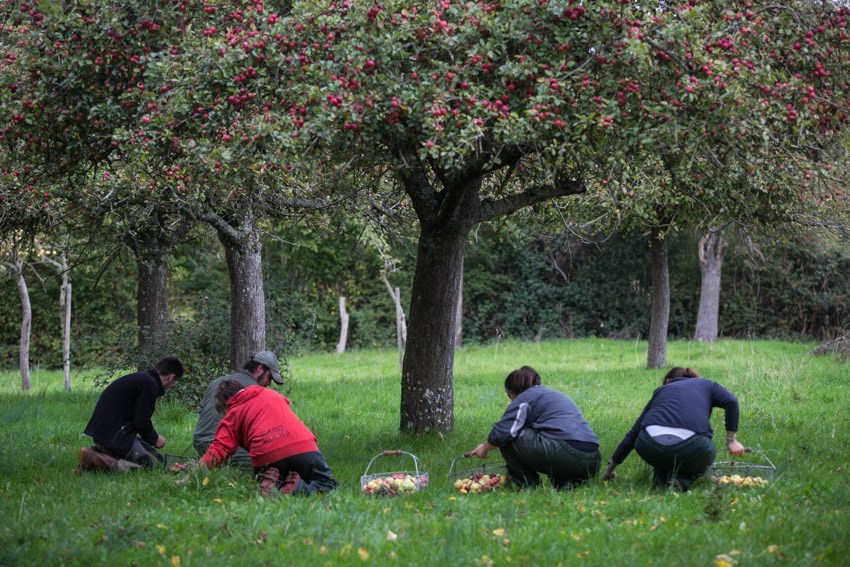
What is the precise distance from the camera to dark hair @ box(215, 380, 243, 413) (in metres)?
7.54

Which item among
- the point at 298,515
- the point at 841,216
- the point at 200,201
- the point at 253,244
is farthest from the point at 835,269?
the point at 298,515

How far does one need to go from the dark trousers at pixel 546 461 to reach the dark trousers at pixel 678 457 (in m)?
0.43

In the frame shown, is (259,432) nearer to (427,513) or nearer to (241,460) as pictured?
(241,460)

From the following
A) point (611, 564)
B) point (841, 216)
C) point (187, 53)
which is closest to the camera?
point (611, 564)

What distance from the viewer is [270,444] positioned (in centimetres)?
717

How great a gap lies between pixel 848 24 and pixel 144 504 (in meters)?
6.89

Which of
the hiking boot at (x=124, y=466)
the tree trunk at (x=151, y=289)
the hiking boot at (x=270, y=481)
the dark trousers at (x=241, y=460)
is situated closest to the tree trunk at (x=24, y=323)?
the tree trunk at (x=151, y=289)

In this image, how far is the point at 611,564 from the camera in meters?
5.10

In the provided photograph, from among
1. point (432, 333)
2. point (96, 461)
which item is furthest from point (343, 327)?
point (96, 461)

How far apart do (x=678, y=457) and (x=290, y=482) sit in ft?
10.1

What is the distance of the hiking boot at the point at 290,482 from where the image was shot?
23.4 ft

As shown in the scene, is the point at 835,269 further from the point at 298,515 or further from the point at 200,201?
the point at 298,515

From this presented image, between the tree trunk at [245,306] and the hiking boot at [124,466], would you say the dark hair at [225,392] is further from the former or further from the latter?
the tree trunk at [245,306]

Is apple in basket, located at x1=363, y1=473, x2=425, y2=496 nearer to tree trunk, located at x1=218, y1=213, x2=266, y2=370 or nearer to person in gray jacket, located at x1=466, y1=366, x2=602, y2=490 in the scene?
person in gray jacket, located at x1=466, y1=366, x2=602, y2=490
